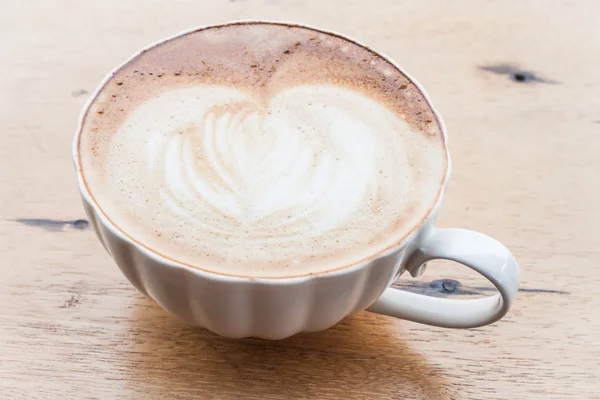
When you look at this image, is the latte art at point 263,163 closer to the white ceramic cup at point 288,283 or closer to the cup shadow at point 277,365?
the white ceramic cup at point 288,283

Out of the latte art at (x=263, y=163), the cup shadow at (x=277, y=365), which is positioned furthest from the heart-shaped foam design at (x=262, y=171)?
the cup shadow at (x=277, y=365)

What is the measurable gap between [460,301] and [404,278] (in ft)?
0.35

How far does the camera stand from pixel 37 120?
994 mm

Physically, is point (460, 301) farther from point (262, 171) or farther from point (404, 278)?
point (262, 171)

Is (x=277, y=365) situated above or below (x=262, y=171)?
below

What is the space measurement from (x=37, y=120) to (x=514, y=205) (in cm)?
67

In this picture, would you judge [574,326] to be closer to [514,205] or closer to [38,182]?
[514,205]

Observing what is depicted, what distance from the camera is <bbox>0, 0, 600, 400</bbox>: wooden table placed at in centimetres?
76

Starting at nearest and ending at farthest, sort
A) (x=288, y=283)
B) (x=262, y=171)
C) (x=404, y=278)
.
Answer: (x=288, y=283), (x=262, y=171), (x=404, y=278)

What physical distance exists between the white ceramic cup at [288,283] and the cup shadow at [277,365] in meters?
0.07

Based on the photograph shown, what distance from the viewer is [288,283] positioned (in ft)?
1.96

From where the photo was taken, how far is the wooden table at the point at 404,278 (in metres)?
0.76

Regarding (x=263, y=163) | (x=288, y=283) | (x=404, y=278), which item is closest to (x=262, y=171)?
(x=263, y=163)

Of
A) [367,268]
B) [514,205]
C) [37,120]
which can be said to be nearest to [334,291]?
[367,268]
